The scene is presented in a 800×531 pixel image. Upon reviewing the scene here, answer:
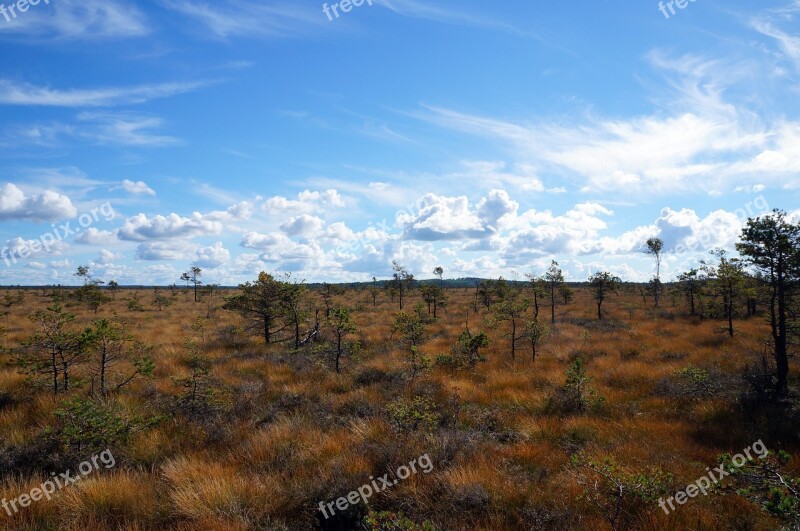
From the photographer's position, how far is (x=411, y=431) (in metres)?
6.87

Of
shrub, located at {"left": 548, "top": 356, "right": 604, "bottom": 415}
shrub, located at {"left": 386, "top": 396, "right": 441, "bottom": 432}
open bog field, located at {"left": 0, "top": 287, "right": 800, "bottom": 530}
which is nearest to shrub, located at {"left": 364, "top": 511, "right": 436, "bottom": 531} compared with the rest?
open bog field, located at {"left": 0, "top": 287, "right": 800, "bottom": 530}

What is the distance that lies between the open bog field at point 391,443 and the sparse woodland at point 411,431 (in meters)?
0.03

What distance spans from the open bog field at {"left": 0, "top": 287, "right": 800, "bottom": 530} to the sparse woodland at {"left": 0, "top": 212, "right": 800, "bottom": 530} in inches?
1.3

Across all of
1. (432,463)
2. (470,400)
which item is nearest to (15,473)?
(432,463)

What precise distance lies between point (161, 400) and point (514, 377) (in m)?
9.32

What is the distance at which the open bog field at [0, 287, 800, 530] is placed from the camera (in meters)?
4.50

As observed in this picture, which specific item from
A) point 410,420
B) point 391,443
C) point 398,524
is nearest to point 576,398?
point 410,420

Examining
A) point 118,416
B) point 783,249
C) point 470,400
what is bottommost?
point 470,400

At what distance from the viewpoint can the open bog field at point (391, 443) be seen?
14.8ft

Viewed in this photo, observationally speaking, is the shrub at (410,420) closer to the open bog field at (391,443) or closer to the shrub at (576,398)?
the open bog field at (391,443)

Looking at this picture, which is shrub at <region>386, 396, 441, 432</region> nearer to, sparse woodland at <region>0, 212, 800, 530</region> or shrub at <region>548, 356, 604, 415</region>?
sparse woodland at <region>0, 212, 800, 530</region>

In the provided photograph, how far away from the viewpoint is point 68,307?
32312 millimetres

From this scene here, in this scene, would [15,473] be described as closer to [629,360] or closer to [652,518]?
[652,518]

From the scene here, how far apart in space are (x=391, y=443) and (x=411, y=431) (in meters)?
0.84
